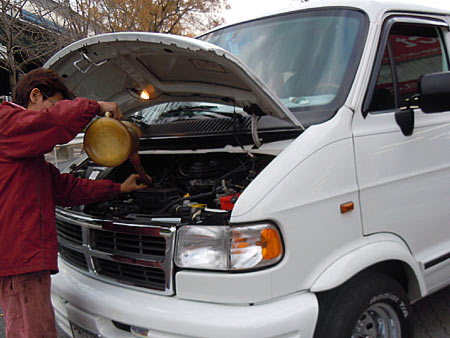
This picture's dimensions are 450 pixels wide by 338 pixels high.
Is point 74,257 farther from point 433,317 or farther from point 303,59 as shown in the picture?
point 433,317

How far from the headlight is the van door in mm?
621

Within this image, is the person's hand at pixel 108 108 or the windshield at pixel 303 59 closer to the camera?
the person's hand at pixel 108 108

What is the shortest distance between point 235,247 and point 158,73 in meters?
1.48

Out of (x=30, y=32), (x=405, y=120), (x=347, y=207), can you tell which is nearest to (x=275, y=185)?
(x=347, y=207)

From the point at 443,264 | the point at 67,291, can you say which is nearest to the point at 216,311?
the point at 67,291

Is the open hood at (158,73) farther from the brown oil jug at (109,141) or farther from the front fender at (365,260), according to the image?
the front fender at (365,260)

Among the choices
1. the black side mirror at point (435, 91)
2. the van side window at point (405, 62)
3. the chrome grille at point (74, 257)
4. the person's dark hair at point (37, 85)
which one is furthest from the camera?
the van side window at point (405, 62)

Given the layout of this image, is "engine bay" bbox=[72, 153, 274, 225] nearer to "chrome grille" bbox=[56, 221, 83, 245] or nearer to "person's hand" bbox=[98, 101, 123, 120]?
"chrome grille" bbox=[56, 221, 83, 245]

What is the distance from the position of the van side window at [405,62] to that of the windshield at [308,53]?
24cm

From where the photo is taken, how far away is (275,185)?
203cm

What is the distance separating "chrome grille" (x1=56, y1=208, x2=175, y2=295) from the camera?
2.17m

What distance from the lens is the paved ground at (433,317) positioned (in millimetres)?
3186

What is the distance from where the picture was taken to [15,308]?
2168mm

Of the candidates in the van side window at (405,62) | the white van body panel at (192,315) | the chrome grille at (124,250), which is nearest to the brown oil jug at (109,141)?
the chrome grille at (124,250)
